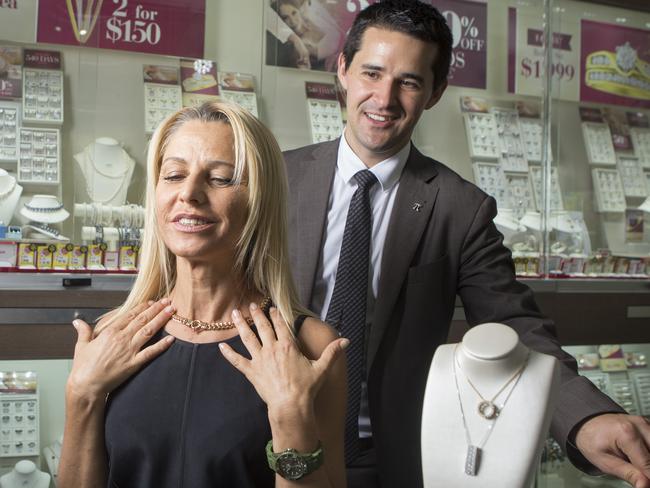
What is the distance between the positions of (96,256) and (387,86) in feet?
5.09

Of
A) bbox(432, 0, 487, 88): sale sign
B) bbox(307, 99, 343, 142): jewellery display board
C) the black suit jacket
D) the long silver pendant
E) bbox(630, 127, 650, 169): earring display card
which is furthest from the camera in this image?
bbox(630, 127, 650, 169): earring display card

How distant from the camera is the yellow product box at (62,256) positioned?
300 centimetres

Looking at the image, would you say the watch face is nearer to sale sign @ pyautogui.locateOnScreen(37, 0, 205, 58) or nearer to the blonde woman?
the blonde woman

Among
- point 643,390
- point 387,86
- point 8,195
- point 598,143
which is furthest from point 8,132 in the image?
point 643,390

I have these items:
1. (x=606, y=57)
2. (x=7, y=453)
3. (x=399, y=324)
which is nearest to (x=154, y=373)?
(x=399, y=324)

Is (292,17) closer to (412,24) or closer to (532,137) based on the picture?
(532,137)

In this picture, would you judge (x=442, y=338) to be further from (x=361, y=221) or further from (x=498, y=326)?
(x=498, y=326)

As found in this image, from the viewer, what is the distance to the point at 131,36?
3.23 meters

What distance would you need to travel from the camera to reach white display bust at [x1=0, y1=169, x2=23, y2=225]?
9.74 ft

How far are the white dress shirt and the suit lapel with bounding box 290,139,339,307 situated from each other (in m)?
0.02

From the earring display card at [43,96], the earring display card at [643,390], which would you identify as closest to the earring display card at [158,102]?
the earring display card at [43,96]

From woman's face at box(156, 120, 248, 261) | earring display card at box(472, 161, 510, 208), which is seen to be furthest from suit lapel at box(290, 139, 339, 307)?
earring display card at box(472, 161, 510, 208)

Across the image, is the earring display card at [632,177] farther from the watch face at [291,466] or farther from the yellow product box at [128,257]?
the watch face at [291,466]

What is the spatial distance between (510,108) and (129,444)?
2960 mm
